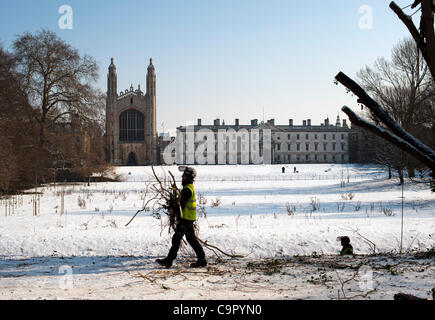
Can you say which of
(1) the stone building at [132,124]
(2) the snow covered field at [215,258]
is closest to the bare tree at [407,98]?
(2) the snow covered field at [215,258]

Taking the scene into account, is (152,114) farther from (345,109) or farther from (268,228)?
(345,109)

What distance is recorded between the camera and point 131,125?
77.0 m

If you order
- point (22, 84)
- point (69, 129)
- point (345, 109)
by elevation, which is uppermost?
point (22, 84)

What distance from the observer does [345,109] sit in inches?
195

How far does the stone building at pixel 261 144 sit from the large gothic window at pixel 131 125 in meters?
11.8

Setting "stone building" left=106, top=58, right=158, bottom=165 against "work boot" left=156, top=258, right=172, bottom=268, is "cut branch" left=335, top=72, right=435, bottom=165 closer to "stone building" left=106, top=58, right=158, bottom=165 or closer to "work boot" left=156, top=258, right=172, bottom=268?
"work boot" left=156, top=258, right=172, bottom=268

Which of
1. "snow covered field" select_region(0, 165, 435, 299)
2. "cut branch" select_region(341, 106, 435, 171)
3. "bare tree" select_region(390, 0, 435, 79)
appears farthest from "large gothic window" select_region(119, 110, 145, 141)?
"cut branch" select_region(341, 106, 435, 171)

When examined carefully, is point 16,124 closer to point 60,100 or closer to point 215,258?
point 60,100

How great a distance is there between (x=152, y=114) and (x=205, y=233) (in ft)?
222

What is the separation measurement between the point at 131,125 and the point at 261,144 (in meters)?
28.7

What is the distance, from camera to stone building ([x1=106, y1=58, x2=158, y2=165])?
244 feet

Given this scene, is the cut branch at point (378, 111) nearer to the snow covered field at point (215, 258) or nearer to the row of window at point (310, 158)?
the snow covered field at point (215, 258)
